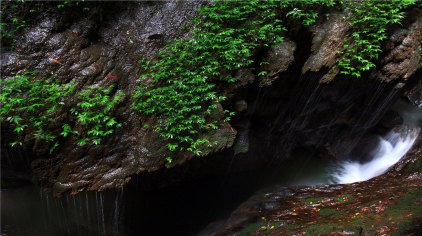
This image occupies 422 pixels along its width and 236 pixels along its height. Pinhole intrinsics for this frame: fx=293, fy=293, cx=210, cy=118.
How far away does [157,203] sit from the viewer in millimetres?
A: 6414

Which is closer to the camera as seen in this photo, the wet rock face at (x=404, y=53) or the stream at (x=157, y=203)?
the stream at (x=157, y=203)

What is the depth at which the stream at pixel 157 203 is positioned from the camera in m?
5.73

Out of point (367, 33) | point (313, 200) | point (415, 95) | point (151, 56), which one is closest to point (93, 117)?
point (151, 56)

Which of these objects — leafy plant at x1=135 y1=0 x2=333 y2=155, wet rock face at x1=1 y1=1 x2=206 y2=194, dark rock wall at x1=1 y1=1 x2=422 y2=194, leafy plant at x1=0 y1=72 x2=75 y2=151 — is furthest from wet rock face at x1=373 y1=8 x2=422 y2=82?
leafy plant at x1=0 y1=72 x2=75 y2=151

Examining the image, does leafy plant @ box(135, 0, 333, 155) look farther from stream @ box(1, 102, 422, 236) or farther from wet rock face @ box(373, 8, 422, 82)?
wet rock face @ box(373, 8, 422, 82)

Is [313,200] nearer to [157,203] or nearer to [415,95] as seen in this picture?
[157,203]

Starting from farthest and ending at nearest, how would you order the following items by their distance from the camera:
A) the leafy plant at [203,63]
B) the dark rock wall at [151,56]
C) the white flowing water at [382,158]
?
1. the white flowing water at [382,158]
2. the leafy plant at [203,63]
3. the dark rock wall at [151,56]

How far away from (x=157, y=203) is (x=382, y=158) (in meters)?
6.46

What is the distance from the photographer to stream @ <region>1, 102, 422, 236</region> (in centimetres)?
573

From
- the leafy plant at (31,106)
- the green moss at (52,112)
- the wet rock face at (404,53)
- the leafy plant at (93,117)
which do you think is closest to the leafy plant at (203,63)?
the leafy plant at (93,117)

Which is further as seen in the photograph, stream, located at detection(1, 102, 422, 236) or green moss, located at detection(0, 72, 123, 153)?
stream, located at detection(1, 102, 422, 236)

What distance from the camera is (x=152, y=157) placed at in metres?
5.28

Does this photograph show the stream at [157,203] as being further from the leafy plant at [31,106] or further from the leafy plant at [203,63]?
the leafy plant at [203,63]

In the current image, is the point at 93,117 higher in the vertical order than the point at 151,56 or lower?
lower
